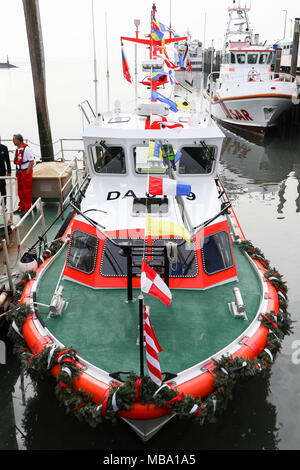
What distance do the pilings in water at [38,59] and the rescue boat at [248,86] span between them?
14.2 metres

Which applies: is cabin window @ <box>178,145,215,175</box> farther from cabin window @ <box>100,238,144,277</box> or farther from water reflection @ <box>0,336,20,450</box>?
water reflection @ <box>0,336,20,450</box>

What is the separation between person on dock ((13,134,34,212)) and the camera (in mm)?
8805

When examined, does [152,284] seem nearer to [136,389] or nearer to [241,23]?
[136,389]

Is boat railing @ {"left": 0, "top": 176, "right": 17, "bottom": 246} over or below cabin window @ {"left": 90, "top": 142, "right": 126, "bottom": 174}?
below

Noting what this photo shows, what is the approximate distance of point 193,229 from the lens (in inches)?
240

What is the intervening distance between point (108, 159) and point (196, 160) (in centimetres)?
170

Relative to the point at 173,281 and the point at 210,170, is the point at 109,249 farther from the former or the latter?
the point at 210,170

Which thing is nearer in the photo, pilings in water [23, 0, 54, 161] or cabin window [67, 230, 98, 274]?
cabin window [67, 230, 98, 274]

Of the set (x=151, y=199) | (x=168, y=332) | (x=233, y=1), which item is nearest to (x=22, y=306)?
(x=168, y=332)

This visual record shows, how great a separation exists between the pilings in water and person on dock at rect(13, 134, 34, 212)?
8.54 ft

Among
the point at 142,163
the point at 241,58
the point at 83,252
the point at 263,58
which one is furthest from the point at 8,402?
the point at 263,58

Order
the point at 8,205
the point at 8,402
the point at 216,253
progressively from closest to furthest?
the point at 8,402
the point at 216,253
the point at 8,205

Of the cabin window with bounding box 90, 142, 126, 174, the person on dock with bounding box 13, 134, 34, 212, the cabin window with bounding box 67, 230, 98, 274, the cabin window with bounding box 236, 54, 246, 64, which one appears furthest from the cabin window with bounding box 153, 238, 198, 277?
the cabin window with bounding box 236, 54, 246, 64

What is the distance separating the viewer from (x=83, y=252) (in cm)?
619
